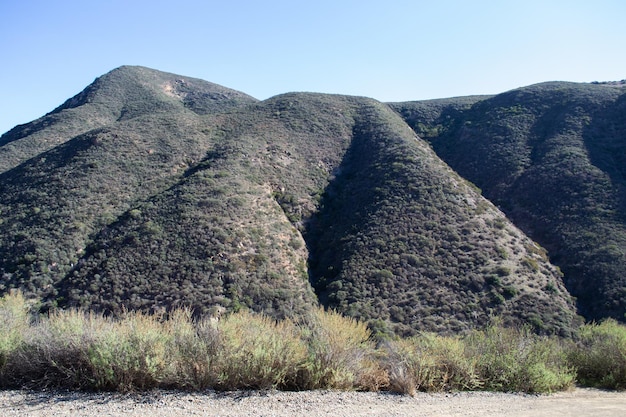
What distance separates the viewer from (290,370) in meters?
9.67

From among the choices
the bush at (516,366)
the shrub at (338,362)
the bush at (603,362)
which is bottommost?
the bush at (603,362)

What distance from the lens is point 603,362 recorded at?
1220 cm

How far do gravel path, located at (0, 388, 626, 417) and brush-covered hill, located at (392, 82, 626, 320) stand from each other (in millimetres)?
15246

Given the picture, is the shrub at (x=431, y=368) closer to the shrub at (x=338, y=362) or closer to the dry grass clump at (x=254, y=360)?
the dry grass clump at (x=254, y=360)

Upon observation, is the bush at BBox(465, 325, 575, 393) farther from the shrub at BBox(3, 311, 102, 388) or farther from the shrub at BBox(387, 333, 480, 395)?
the shrub at BBox(3, 311, 102, 388)

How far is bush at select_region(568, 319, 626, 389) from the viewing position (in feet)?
38.2

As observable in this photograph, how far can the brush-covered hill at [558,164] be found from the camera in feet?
81.4

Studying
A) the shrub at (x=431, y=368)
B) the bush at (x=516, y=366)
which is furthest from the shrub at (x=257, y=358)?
the bush at (x=516, y=366)

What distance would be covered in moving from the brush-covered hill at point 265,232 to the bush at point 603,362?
22.7 ft

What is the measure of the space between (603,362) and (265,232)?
17.8 metres

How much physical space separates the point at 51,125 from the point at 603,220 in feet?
Answer: 170

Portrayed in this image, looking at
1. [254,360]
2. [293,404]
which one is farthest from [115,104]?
[293,404]

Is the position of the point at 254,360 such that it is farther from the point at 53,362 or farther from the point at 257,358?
the point at 53,362

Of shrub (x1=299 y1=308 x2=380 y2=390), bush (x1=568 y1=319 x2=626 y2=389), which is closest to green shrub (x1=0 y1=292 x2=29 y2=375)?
shrub (x1=299 y1=308 x2=380 y2=390)
